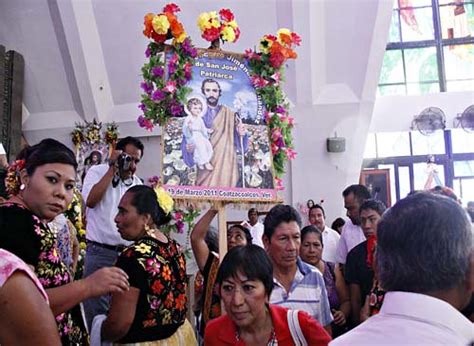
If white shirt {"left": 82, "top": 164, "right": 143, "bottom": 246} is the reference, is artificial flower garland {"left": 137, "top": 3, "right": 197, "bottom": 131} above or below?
above

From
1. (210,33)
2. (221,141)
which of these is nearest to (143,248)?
(221,141)

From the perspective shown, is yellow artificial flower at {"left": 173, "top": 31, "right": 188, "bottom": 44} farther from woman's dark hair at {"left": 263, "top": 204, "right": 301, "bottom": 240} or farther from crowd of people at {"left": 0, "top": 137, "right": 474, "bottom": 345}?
woman's dark hair at {"left": 263, "top": 204, "right": 301, "bottom": 240}

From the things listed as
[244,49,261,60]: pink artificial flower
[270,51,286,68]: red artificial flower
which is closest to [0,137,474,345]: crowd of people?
[244,49,261,60]: pink artificial flower

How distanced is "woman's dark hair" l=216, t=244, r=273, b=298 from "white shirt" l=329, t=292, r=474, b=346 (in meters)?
1.00

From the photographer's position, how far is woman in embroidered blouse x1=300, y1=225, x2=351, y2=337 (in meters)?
3.15

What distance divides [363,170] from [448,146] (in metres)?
1.52

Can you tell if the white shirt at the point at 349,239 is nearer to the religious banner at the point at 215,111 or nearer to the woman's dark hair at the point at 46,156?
the religious banner at the point at 215,111

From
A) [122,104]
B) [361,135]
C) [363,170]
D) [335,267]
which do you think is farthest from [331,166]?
[335,267]

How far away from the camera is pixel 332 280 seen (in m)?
3.34

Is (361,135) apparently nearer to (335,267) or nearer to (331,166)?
(331,166)

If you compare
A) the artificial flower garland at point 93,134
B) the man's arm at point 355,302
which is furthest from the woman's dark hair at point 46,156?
the artificial flower garland at point 93,134

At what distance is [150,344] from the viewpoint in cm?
233

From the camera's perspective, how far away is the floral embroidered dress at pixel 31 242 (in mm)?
1688

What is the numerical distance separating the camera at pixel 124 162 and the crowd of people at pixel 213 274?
0.05 feet
